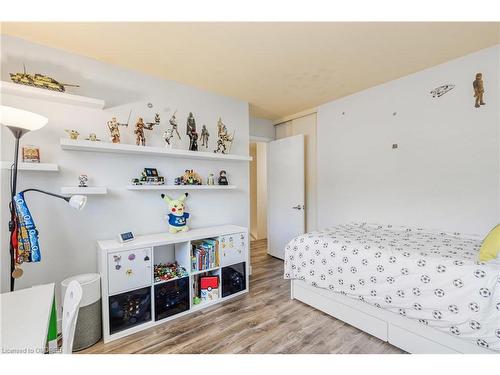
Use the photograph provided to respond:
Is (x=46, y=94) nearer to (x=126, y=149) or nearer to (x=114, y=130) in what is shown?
(x=114, y=130)

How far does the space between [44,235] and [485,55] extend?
161 inches

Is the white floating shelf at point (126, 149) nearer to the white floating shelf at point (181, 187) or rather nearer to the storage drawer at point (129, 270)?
the white floating shelf at point (181, 187)

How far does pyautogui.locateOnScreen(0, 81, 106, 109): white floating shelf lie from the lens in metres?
1.63

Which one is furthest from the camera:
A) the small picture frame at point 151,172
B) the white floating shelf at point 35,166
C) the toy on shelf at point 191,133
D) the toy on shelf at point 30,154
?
the toy on shelf at point 191,133

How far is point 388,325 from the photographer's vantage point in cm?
174

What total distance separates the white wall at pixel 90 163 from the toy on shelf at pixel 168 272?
1.26 feet

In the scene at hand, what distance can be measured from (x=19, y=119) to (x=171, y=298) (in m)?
1.82

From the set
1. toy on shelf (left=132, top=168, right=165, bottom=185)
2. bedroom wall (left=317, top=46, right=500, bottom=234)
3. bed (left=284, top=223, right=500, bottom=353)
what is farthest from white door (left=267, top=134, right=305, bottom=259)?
toy on shelf (left=132, top=168, right=165, bottom=185)

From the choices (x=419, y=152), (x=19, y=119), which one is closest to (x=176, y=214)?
(x=19, y=119)

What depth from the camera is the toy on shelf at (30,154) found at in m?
1.73

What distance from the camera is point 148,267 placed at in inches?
77.0

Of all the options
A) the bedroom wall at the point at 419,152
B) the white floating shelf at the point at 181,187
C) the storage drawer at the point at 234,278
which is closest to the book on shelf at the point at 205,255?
the storage drawer at the point at 234,278

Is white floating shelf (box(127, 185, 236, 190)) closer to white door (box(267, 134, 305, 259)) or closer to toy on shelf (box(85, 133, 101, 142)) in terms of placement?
toy on shelf (box(85, 133, 101, 142))
